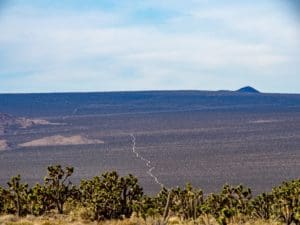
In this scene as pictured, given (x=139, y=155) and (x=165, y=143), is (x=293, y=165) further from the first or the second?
(x=165, y=143)

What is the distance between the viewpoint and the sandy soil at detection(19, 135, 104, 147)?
113 meters

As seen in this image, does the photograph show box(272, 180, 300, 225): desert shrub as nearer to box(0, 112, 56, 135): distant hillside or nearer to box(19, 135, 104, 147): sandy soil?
box(19, 135, 104, 147): sandy soil

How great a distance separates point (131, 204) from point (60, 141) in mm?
92020

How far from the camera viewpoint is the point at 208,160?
80.3 metres

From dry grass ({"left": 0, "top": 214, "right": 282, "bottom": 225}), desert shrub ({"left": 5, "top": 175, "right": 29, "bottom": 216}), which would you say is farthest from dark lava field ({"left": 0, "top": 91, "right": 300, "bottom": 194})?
dry grass ({"left": 0, "top": 214, "right": 282, "bottom": 225})

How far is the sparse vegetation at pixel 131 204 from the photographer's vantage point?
23109mm

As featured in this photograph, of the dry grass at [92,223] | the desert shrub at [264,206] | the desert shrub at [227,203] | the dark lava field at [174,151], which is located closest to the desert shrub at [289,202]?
the dry grass at [92,223]

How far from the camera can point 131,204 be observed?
1032 inches

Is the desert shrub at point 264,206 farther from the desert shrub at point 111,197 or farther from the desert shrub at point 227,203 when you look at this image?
the desert shrub at point 111,197

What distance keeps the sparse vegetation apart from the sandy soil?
84241mm

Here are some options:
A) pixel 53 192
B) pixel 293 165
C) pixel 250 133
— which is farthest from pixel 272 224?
pixel 250 133

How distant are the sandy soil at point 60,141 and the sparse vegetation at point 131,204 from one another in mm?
84241

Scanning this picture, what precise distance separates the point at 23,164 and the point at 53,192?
175 feet

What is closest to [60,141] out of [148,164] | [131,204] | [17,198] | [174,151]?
[174,151]
